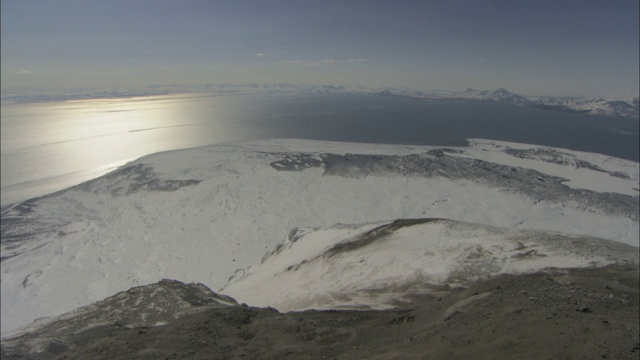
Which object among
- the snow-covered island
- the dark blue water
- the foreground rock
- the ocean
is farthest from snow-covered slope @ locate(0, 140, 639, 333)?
the dark blue water

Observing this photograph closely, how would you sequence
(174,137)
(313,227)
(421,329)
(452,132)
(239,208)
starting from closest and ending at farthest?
(421,329) < (313,227) < (239,208) < (174,137) < (452,132)

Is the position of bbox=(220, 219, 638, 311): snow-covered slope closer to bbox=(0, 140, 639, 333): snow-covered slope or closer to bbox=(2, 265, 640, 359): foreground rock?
bbox=(2, 265, 640, 359): foreground rock

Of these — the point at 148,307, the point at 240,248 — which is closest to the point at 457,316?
the point at 148,307

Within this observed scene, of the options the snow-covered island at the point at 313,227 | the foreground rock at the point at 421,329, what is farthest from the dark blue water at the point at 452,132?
the foreground rock at the point at 421,329

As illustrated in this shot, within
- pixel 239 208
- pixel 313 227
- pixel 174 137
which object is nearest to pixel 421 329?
pixel 313 227

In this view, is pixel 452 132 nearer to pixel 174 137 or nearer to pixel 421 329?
pixel 174 137

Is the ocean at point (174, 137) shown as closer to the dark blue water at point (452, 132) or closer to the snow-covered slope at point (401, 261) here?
the dark blue water at point (452, 132)

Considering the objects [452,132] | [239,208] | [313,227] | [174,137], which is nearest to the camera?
[313,227]

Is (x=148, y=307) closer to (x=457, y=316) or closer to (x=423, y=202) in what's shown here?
(x=457, y=316)

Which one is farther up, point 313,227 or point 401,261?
point 401,261
